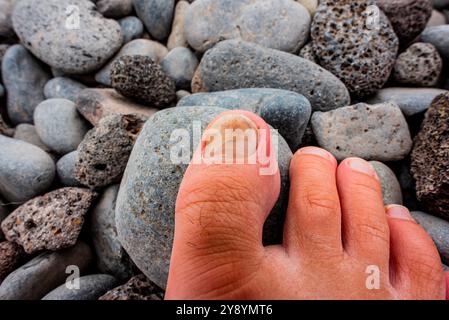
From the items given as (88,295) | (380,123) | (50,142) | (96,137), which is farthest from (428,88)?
(50,142)

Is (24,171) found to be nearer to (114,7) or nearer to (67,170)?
(67,170)

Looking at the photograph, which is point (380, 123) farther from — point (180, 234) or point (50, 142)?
point (50, 142)

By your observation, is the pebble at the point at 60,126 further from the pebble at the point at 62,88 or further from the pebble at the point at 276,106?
the pebble at the point at 276,106

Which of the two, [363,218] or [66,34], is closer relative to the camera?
[363,218]

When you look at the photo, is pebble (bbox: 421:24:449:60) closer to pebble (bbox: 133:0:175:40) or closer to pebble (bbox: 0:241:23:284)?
pebble (bbox: 133:0:175:40)

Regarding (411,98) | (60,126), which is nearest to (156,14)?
(60,126)

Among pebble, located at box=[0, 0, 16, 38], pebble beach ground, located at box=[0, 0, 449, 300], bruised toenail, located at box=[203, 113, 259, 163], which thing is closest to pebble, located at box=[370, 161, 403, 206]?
pebble beach ground, located at box=[0, 0, 449, 300]
